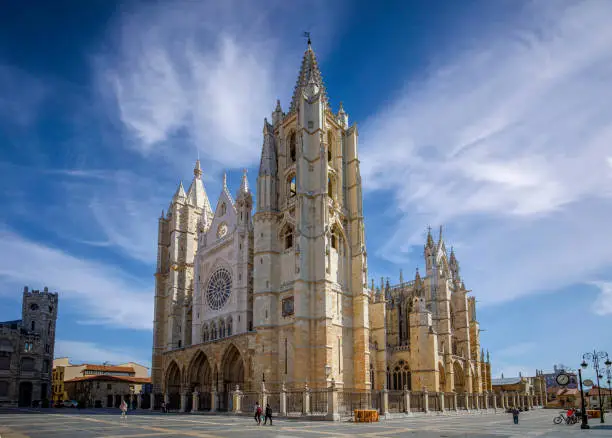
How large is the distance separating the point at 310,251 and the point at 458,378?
27.0 meters

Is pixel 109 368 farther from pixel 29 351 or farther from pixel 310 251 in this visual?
pixel 310 251

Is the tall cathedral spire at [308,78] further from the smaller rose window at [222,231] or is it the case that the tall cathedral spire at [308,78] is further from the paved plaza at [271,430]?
the paved plaza at [271,430]

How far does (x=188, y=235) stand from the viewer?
54625mm

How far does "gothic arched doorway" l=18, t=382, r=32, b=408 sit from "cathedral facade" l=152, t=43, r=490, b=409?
22.9 m

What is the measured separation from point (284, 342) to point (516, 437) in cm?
2081

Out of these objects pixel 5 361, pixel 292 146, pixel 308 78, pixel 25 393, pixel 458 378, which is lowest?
pixel 25 393

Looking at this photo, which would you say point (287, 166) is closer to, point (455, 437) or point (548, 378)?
point (455, 437)

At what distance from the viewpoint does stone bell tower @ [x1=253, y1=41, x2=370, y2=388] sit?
3466 cm

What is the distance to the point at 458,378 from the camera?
52875 mm

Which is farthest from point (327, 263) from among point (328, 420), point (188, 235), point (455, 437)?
point (188, 235)

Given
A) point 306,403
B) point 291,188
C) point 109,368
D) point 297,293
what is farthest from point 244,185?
point 109,368

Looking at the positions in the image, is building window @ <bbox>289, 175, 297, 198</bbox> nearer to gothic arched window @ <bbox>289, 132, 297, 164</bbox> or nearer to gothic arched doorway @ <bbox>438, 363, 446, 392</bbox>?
gothic arched window @ <bbox>289, 132, 297, 164</bbox>

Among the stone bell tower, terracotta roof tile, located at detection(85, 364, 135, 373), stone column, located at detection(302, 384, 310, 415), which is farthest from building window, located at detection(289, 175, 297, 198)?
terracotta roof tile, located at detection(85, 364, 135, 373)

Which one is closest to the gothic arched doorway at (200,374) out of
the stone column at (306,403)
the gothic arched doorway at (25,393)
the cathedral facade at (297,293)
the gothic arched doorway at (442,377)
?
the cathedral facade at (297,293)
